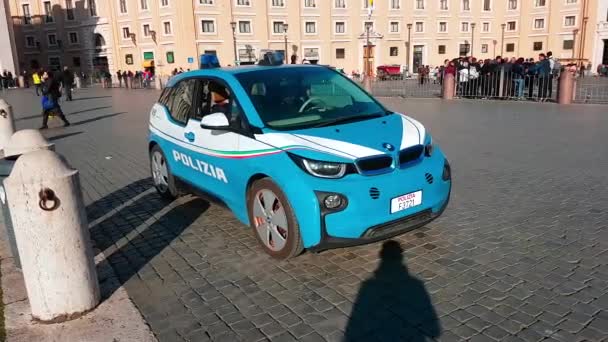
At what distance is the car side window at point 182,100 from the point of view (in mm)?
5695

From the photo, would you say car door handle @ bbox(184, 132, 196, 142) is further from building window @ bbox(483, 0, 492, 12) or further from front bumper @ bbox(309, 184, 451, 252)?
building window @ bbox(483, 0, 492, 12)

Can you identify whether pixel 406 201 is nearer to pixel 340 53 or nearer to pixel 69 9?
pixel 340 53

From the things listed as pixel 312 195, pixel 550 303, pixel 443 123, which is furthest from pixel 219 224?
pixel 443 123

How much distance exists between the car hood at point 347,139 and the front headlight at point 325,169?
0.05 m

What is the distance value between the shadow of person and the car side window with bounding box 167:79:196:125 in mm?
2920

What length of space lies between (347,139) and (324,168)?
0.37m

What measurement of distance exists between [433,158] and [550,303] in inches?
61.6

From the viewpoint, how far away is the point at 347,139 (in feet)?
13.8

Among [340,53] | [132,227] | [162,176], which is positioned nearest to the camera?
[132,227]

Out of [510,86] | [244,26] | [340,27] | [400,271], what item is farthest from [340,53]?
[400,271]

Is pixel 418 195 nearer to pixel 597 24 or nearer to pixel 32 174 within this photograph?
pixel 32 174

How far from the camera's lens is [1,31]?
164 ft

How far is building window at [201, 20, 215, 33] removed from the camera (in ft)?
169

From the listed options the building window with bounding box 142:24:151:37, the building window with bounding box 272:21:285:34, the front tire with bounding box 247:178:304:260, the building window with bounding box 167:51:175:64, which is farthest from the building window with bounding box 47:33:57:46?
the front tire with bounding box 247:178:304:260
